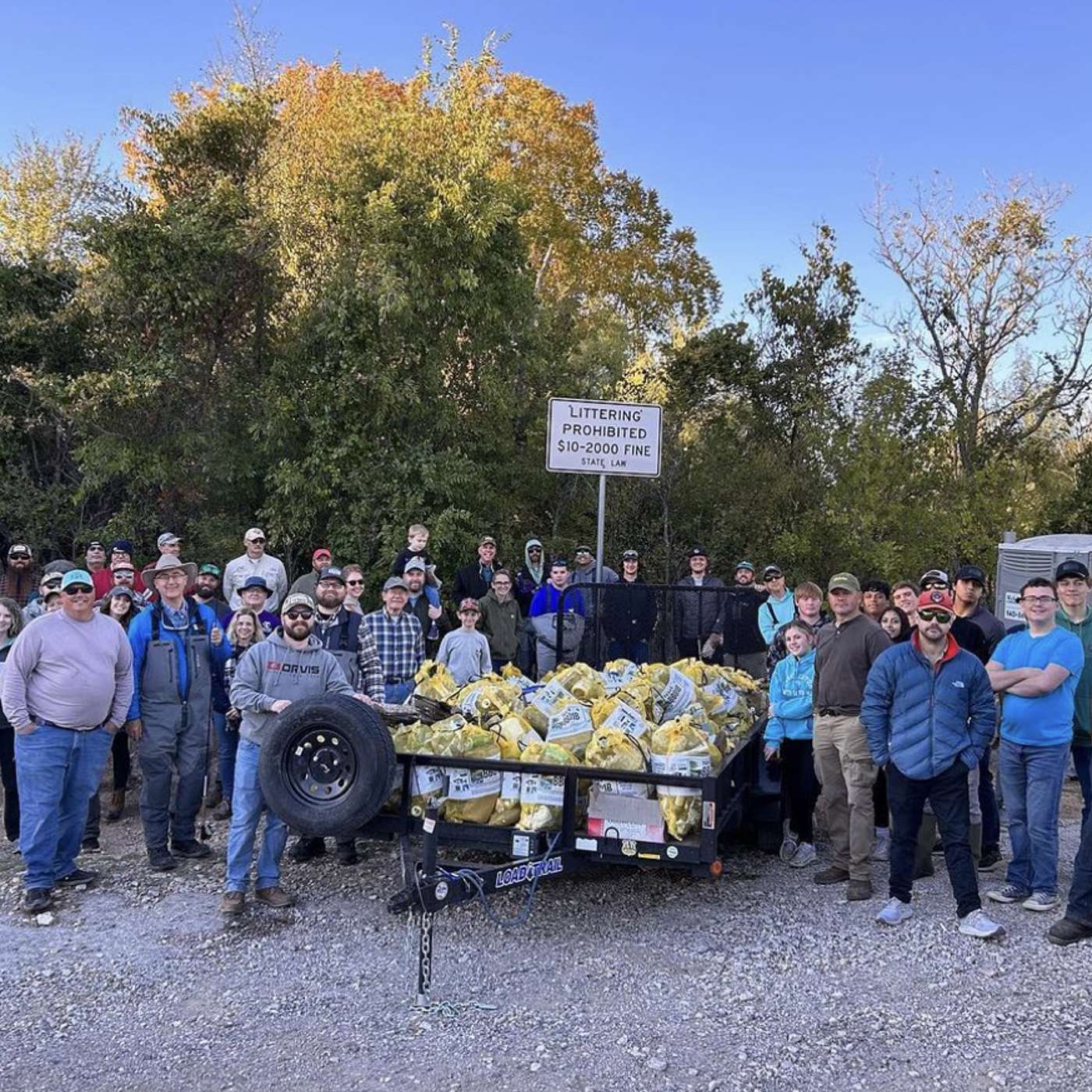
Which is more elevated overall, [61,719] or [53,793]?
[61,719]

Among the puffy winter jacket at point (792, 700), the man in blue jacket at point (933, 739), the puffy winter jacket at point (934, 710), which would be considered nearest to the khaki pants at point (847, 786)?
the puffy winter jacket at point (792, 700)

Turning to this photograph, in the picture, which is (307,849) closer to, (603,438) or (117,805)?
(117,805)

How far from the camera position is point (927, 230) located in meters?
18.9

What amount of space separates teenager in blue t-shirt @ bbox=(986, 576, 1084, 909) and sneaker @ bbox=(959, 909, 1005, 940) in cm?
55

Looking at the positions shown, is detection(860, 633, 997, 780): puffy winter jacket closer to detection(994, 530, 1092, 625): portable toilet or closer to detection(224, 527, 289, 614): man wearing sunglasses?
detection(224, 527, 289, 614): man wearing sunglasses

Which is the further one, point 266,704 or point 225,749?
point 225,749

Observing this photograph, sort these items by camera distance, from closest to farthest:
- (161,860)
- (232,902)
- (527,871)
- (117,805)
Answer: (527,871), (232,902), (161,860), (117,805)

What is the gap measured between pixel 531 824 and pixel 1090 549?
8534mm

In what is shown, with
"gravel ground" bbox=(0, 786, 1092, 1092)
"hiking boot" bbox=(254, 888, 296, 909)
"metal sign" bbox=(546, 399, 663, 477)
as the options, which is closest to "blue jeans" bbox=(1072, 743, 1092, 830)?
"gravel ground" bbox=(0, 786, 1092, 1092)

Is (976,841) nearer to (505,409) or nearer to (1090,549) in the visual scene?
(1090,549)

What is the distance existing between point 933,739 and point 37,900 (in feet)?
16.4

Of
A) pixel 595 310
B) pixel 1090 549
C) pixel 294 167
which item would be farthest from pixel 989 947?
pixel 595 310

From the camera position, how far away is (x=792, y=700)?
20.9 ft

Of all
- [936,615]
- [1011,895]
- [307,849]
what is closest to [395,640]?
[307,849]
